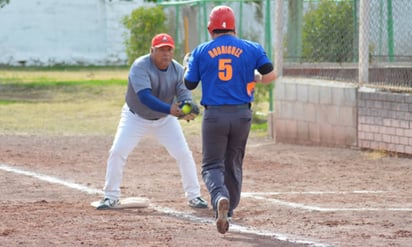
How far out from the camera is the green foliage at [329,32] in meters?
16.0

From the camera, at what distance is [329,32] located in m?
16.4

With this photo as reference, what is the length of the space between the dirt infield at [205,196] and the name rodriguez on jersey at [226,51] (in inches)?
57.8

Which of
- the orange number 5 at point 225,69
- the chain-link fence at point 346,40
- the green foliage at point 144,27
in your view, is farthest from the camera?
the green foliage at point 144,27

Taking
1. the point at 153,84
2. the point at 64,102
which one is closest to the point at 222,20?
the point at 153,84

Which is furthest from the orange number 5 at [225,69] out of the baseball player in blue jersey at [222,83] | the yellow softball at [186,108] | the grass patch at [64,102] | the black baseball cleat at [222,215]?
the grass patch at [64,102]

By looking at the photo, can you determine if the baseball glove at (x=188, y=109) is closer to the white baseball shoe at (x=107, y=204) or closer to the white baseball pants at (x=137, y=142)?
the white baseball pants at (x=137, y=142)

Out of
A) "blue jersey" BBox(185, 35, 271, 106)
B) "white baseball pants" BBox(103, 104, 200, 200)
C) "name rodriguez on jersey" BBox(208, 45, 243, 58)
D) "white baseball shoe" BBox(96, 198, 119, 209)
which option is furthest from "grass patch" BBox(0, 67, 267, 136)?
"name rodriguez on jersey" BBox(208, 45, 243, 58)

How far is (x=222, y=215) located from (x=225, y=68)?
49.0 inches

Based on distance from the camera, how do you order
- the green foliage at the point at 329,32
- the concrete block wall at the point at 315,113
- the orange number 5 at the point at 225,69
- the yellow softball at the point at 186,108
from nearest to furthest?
the orange number 5 at the point at 225,69 → the yellow softball at the point at 186,108 → the concrete block wall at the point at 315,113 → the green foliage at the point at 329,32

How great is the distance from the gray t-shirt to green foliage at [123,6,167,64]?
13.6 meters

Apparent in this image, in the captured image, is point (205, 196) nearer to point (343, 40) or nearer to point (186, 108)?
point (186, 108)

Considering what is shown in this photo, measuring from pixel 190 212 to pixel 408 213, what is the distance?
201cm

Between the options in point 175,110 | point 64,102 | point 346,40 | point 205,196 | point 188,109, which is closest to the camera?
point 188,109

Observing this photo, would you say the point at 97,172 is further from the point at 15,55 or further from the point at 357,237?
the point at 15,55
